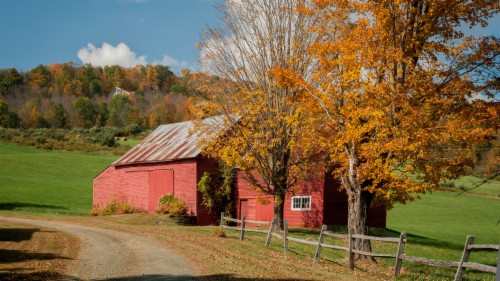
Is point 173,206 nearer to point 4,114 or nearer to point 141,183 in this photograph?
point 141,183

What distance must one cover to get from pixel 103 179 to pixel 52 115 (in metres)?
80.4

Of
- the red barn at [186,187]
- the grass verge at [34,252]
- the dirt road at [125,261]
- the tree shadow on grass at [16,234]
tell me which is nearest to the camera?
the dirt road at [125,261]

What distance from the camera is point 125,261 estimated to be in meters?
17.2

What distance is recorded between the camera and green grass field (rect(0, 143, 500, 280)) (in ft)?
112

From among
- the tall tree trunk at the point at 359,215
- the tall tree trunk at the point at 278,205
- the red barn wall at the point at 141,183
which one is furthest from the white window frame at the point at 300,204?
the tall tree trunk at the point at 359,215

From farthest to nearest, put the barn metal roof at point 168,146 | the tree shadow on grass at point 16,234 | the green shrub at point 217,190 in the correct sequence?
1. the barn metal roof at point 168,146
2. the green shrub at point 217,190
3. the tree shadow on grass at point 16,234

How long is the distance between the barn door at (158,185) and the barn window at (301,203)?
9.90 meters

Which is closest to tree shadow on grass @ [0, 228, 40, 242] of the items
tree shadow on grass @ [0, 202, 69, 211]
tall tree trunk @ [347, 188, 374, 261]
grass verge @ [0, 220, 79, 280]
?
grass verge @ [0, 220, 79, 280]

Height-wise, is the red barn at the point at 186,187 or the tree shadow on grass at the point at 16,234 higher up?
the red barn at the point at 186,187

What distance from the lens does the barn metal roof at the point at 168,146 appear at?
40219mm

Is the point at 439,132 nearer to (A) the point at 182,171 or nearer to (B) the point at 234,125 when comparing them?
(B) the point at 234,125

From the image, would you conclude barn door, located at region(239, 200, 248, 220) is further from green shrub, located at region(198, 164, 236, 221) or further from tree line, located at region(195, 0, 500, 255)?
tree line, located at region(195, 0, 500, 255)

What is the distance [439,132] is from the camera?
18453mm

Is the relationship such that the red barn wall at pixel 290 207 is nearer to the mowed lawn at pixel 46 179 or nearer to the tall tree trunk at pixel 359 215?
the tall tree trunk at pixel 359 215
